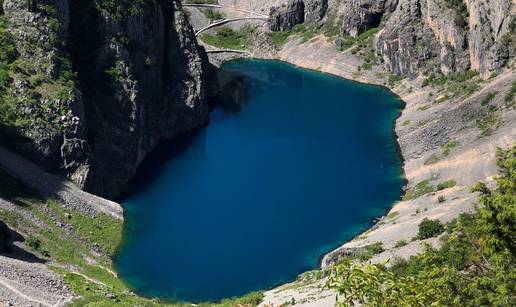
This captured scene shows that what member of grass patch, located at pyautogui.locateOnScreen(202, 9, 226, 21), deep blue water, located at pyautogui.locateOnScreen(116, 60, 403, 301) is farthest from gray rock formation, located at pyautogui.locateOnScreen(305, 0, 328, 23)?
deep blue water, located at pyautogui.locateOnScreen(116, 60, 403, 301)

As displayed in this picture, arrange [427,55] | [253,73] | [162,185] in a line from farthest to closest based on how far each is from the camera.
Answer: [253,73] < [427,55] < [162,185]

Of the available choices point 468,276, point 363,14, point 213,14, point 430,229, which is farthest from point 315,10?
point 468,276

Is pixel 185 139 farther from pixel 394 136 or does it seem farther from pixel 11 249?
pixel 11 249

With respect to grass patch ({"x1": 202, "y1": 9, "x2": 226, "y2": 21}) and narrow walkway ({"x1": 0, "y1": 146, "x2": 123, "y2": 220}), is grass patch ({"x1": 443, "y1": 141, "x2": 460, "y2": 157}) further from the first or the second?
grass patch ({"x1": 202, "y1": 9, "x2": 226, "y2": 21})

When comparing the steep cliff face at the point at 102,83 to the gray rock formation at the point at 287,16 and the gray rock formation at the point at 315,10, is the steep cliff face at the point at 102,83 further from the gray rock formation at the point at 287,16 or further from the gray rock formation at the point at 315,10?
the gray rock formation at the point at 287,16

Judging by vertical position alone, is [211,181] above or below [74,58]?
below

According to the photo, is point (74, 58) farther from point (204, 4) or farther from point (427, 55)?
point (204, 4)

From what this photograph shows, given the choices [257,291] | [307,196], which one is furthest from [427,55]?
[257,291]

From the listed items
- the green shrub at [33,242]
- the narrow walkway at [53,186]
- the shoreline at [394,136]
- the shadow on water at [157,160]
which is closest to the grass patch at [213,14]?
the shoreline at [394,136]
